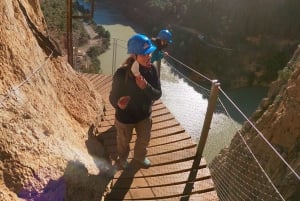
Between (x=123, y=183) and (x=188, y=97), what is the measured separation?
43.2 ft

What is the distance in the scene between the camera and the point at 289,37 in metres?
36.1

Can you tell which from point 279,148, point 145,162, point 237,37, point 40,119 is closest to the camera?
point 40,119

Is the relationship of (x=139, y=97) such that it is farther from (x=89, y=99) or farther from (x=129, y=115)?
(x=89, y=99)

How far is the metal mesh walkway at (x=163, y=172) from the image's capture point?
379cm

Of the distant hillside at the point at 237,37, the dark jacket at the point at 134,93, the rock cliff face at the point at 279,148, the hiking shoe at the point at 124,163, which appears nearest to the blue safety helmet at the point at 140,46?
the dark jacket at the point at 134,93

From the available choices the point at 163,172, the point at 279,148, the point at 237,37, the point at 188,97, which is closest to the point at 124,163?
the point at 163,172

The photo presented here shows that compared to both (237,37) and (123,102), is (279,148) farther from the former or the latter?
(237,37)

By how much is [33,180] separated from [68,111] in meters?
1.49

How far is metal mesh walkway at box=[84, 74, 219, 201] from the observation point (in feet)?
12.4

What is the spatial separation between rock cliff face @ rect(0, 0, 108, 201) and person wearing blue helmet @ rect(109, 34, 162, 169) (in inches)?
20.9

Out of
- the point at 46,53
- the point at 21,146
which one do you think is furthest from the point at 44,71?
the point at 21,146

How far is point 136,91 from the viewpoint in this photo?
11.4 ft

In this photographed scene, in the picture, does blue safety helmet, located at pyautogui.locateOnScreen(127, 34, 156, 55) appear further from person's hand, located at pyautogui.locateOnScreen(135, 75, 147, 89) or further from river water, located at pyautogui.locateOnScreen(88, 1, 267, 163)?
river water, located at pyautogui.locateOnScreen(88, 1, 267, 163)

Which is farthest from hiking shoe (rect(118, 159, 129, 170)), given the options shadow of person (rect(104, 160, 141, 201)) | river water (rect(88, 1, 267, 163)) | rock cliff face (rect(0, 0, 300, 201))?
river water (rect(88, 1, 267, 163))
